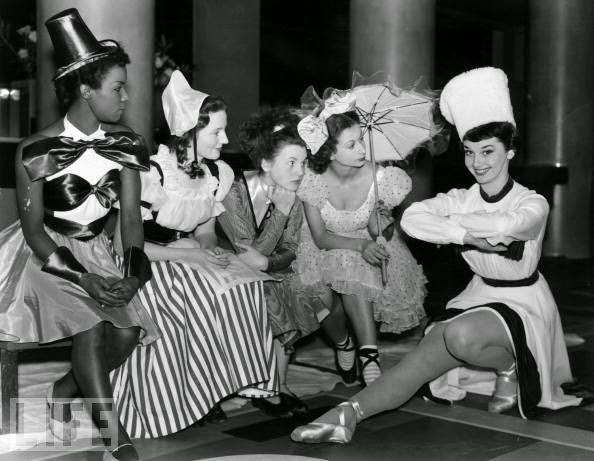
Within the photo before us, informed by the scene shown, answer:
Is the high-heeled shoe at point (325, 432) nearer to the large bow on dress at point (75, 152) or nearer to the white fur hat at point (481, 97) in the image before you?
the large bow on dress at point (75, 152)

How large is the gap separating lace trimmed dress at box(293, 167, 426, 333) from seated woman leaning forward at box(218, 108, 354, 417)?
179 millimetres

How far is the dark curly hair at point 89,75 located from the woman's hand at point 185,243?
2.54 feet

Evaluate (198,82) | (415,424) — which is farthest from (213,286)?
(198,82)

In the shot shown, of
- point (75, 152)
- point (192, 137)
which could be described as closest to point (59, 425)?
point (75, 152)

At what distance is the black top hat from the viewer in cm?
310

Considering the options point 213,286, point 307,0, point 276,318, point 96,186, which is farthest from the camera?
point 307,0

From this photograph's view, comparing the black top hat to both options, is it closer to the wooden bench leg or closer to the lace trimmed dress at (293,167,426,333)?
the wooden bench leg

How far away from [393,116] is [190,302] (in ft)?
4.67

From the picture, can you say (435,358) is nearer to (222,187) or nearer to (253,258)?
(253,258)

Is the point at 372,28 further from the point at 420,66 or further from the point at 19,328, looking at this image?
the point at 19,328

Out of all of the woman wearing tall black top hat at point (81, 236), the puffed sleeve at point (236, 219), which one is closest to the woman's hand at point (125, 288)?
the woman wearing tall black top hat at point (81, 236)

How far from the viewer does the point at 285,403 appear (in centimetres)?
370

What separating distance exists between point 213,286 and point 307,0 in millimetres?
9830

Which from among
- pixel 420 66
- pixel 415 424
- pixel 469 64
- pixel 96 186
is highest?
pixel 469 64
